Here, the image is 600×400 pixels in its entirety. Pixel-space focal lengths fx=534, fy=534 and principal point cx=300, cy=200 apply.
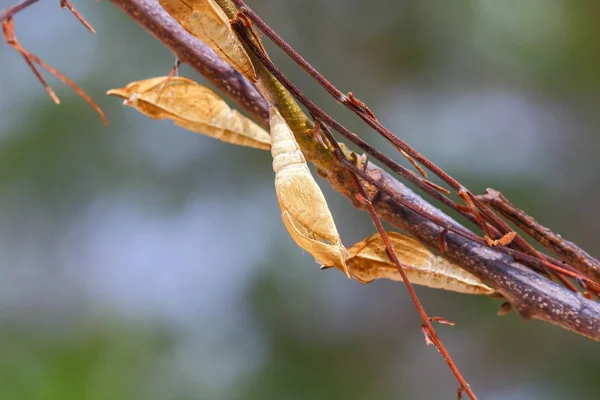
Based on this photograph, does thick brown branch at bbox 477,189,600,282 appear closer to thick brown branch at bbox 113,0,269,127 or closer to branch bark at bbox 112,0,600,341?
branch bark at bbox 112,0,600,341

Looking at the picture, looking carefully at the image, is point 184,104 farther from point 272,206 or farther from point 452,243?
point 272,206

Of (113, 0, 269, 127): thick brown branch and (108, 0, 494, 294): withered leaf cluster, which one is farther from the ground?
(113, 0, 269, 127): thick brown branch

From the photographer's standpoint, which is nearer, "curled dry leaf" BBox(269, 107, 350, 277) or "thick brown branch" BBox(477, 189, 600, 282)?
"curled dry leaf" BBox(269, 107, 350, 277)

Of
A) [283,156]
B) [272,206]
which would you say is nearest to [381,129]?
[283,156]

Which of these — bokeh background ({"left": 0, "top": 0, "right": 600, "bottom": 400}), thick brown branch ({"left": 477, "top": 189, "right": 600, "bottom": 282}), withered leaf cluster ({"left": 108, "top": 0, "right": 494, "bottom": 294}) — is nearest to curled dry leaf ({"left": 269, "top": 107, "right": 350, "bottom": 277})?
withered leaf cluster ({"left": 108, "top": 0, "right": 494, "bottom": 294})

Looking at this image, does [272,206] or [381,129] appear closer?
[381,129]

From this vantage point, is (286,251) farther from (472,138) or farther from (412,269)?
(412,269)

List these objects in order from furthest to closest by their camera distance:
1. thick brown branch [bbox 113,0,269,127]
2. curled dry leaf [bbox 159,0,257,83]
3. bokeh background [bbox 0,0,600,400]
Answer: bokeh background [bbox 0,0,600,400] < thick brown branch [bbox 113,0,269,127] < curled dry leaf [bbox 159,0,257,83]

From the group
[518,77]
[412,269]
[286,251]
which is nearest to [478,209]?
[412,269]
